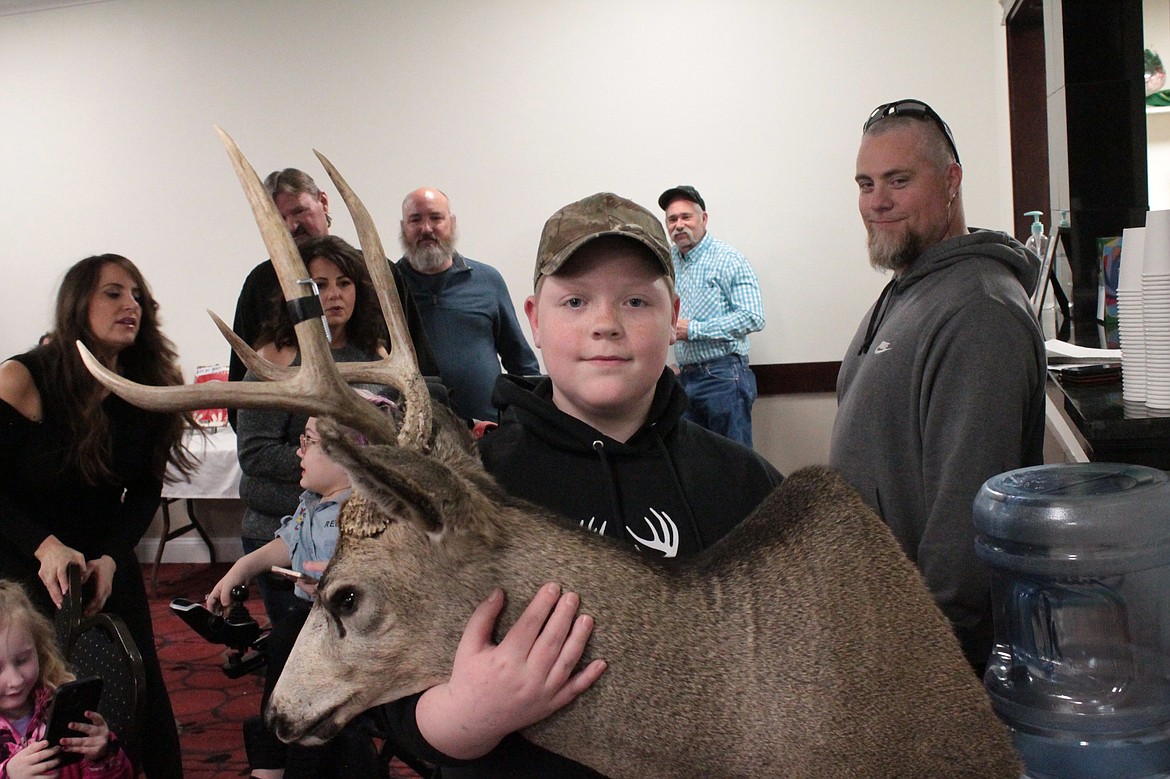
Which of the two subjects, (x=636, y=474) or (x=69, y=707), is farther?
(x=69, y=707)

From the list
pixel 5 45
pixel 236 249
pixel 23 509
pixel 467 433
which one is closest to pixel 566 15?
pixel 236 249

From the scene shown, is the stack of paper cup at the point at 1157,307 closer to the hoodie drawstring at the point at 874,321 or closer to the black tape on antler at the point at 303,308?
the hoodie drawstring at the point at 874,321

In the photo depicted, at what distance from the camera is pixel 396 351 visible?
1344 mm

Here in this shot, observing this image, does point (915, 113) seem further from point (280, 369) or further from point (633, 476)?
point (280, 369)

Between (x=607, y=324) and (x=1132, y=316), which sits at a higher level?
(x=607, y=324)

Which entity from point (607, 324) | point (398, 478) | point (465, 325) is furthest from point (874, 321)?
point (465, 325)

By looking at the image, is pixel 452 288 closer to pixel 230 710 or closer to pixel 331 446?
pixel 230 710

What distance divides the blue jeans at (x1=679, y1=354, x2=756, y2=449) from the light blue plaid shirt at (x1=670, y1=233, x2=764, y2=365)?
6 centimetres

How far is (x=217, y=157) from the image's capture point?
23.9 ft

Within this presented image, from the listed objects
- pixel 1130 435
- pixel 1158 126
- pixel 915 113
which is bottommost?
pixel 1130 435

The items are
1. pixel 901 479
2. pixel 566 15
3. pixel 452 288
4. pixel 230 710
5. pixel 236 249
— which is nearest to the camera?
pixel 901 479

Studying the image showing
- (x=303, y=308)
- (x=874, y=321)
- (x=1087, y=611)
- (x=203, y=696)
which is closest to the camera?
(x=303, y=308)

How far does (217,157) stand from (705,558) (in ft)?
22.8

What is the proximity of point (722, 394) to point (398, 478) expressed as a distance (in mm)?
5247
